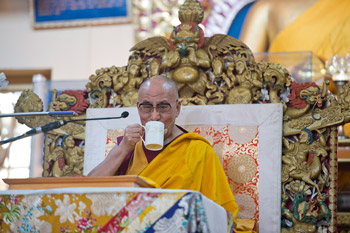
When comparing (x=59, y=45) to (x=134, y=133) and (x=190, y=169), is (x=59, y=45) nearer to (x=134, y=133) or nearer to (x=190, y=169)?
(x=134, y=133)

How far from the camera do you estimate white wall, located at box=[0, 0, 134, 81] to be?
5965 mm

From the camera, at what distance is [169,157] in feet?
9.19

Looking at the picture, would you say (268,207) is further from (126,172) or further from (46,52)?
(46,52)

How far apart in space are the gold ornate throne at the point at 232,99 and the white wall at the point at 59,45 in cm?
263

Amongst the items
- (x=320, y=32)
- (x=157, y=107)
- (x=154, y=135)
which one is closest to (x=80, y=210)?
(x=154, y=135)

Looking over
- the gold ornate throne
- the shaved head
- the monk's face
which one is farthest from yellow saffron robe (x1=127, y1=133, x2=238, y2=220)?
the gold ornate throne

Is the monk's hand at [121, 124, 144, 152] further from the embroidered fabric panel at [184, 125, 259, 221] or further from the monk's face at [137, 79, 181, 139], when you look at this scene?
the embroidered fabric panel at [184, 125, 259, 221]

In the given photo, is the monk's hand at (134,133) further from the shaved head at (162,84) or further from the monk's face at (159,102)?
the shaved head at (162,84)

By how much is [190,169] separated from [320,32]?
3.19 meters

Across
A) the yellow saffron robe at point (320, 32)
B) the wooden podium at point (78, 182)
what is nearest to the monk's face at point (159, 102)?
the wooden podium at point (78, 182)

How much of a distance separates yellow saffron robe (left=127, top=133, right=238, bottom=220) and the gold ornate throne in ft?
1.17

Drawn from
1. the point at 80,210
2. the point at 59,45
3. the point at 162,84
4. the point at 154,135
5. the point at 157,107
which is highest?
the point at 59,45

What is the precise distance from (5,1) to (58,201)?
475cm

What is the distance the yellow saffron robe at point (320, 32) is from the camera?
5391 millimetres
